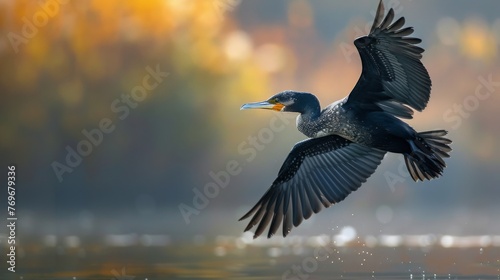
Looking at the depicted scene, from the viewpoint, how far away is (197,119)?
723 inches

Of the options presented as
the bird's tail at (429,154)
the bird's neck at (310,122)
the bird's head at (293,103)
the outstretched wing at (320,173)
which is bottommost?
the bird's tail at (429,154)

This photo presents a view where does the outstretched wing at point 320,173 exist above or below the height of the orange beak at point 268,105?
below

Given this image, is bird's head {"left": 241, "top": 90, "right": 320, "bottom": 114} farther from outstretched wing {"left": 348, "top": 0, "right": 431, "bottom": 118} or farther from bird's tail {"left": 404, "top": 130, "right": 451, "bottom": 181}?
bird's tail {"left": 404, "top": 130, "right": 451, "bottom": 181}

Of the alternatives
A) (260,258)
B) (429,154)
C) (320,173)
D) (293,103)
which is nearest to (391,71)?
(429,154)

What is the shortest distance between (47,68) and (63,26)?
837 mm

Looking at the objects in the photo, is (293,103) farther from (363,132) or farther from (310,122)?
(363,132)

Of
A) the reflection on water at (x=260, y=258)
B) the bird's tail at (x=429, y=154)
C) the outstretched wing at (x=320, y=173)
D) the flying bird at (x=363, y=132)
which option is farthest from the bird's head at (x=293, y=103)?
the reflection on water at (x=260, y=258)

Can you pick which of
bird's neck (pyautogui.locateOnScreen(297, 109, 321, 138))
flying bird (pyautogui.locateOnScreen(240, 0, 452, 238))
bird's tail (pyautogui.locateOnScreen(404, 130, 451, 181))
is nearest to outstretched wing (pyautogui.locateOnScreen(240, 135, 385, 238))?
flying bird (pyautogui.locateOnScreen(240, 0, 452, 238))

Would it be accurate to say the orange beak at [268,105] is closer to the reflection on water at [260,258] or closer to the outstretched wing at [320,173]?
the outstretched wing at [320,173]

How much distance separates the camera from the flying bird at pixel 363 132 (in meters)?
8.22

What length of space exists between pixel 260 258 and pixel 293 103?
257 centimetres

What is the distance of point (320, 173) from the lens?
9.37 m

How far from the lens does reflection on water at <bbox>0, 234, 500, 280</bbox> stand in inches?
371

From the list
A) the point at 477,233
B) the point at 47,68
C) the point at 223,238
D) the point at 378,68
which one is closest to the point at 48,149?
the point at 47,68
